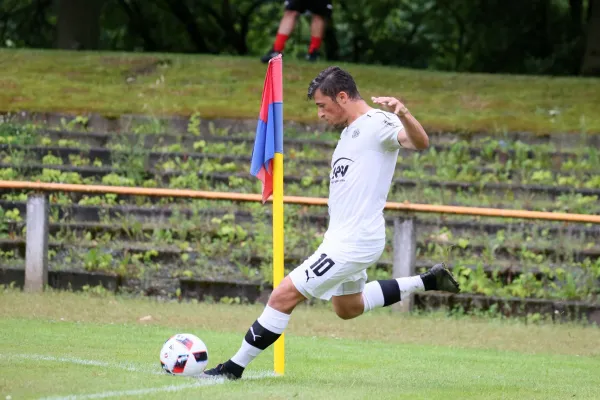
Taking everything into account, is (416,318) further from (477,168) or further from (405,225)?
(477,168)

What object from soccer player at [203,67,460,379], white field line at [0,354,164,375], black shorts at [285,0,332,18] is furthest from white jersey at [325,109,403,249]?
black shorts at [285,0,332,18]

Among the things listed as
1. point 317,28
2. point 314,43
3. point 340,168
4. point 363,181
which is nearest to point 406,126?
point 363,181

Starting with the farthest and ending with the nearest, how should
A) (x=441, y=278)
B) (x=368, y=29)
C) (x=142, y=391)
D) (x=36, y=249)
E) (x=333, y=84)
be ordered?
(x=368, y=29), (x=36, y=249), (x=441, y=278), (x=333, y=84), (x=142, y=391)

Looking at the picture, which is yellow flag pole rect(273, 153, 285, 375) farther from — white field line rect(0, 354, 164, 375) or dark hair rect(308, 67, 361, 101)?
white field line rect(0, 354, 164, 375)

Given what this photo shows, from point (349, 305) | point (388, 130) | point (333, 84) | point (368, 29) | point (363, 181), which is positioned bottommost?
point (349, 305)

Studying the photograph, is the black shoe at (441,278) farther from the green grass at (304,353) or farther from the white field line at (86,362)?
the white field line at (86,362)

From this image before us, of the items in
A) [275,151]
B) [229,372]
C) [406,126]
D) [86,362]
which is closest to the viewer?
[406,126]

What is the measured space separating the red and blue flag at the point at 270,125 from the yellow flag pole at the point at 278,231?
6cm

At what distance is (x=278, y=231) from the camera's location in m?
7.45

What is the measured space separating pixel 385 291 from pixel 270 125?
4.66 ft

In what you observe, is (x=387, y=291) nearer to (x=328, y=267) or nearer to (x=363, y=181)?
(x=328, y=267)

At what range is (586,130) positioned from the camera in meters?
16.8

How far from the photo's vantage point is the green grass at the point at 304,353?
6816 millimetres

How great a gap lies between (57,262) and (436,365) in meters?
6.21
